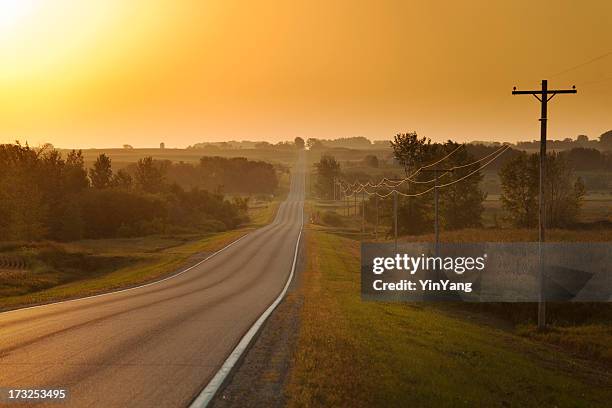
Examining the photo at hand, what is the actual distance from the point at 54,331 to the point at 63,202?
7387cm

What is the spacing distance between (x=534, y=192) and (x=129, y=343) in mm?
76744

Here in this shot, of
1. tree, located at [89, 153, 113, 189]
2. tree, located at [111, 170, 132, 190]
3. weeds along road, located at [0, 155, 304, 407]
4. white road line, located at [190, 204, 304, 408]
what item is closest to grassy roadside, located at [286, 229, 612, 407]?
white road line, located at [190, 204, 304, 408]

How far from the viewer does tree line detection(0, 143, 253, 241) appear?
69.4 metres

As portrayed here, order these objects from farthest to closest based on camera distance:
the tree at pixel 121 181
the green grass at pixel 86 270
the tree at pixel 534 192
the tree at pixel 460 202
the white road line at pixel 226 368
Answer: the tree at pixel 121 181 < the tree at pixel 460 202 < the tree at pixel 534 192 < the green grass at pixel 86 270 < the white road line at pixel 226 368

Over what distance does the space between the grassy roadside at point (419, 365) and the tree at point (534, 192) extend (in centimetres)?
5777

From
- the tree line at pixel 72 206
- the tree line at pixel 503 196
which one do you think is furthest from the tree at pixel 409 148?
the tree line at pixel 72 206

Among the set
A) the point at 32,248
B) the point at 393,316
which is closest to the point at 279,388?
the point at 393,316

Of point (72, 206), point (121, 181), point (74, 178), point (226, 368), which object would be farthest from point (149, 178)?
point (226, 368)

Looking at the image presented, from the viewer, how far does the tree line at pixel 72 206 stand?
2731 inches

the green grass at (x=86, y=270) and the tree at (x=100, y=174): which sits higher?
the tree at (x=100, y=174)

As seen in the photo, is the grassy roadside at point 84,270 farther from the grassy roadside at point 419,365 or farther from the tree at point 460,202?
the tree at point 460,202

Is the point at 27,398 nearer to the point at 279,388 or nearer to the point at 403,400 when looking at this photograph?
the point at 279,388

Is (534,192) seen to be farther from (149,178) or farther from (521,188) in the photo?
(149,178)

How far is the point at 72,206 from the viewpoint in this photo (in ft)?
270
